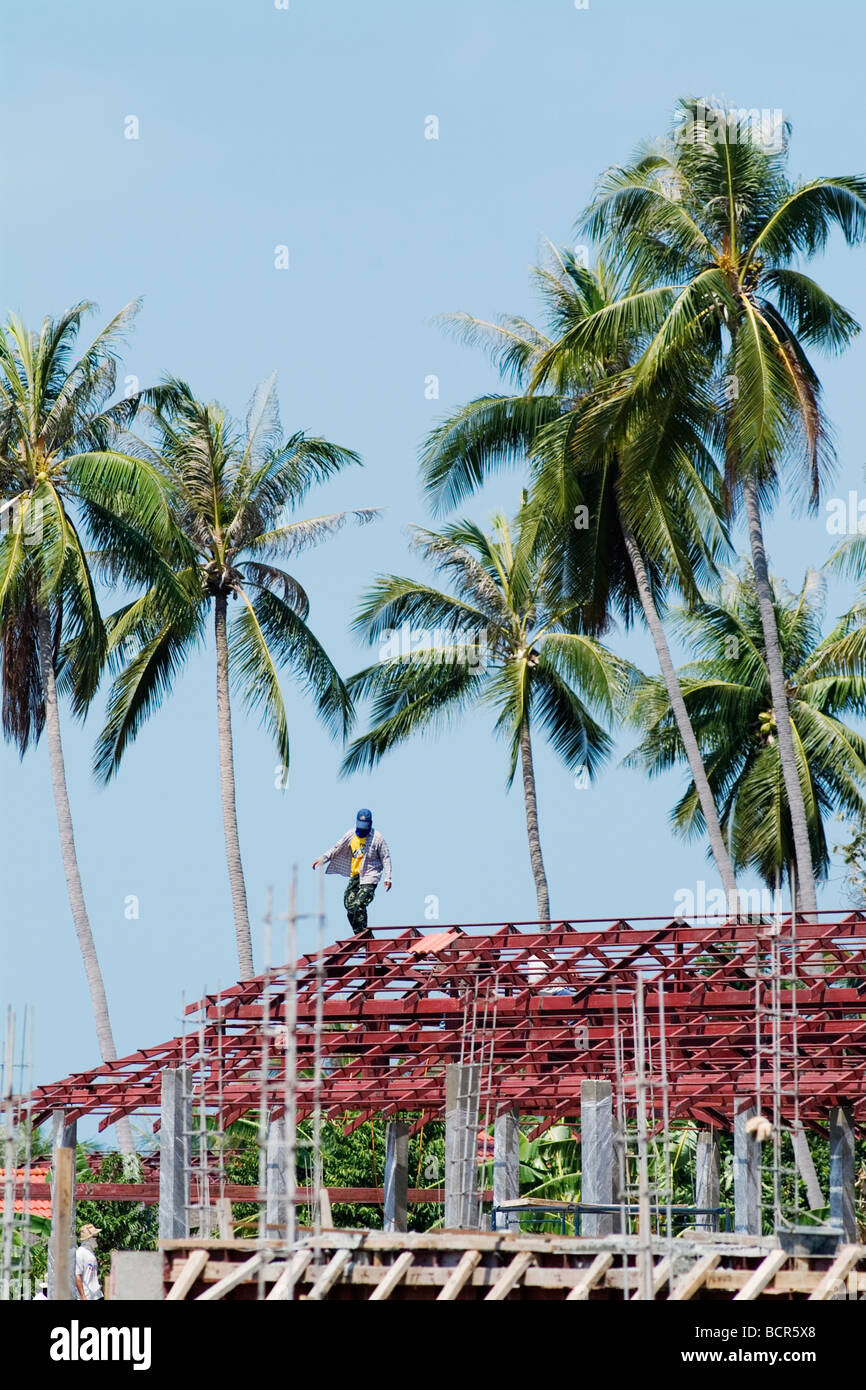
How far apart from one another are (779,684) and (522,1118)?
350 inches

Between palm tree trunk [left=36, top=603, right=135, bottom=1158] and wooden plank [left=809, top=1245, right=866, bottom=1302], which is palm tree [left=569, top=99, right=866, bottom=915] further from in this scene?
wooden plank [left=809, top=1245, right=866, bottom=1302]

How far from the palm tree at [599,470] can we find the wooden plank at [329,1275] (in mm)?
18963

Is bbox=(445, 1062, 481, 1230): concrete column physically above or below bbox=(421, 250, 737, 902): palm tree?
below

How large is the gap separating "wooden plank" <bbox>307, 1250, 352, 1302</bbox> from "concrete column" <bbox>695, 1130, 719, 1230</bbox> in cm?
1256

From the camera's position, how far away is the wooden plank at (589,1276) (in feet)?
55.4

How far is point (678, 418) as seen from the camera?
33781mm

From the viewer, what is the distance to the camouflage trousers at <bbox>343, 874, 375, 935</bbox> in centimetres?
2833

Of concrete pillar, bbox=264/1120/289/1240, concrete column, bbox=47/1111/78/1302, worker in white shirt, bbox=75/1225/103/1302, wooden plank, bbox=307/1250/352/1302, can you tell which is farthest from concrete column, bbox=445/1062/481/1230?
wooden plank, bbox=307/1250/352/1302

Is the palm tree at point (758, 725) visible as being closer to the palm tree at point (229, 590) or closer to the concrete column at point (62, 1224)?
the palm tree at point (229, 590)

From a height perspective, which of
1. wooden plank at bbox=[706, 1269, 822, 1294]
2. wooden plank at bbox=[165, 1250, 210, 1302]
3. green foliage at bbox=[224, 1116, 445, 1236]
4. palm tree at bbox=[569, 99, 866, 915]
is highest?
palm tree at bbox=[569, 99, 866, 915]

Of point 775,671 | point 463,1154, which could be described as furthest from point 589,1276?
point 775,671

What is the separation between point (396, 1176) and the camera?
2780 cm

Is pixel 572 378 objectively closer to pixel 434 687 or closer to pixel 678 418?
pixel 678 418

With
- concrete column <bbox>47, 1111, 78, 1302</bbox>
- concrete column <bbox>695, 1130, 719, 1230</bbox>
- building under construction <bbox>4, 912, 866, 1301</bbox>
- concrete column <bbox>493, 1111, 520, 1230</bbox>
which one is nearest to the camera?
concrete column <bbox>47, 1111, 78, 1302</bbox>
